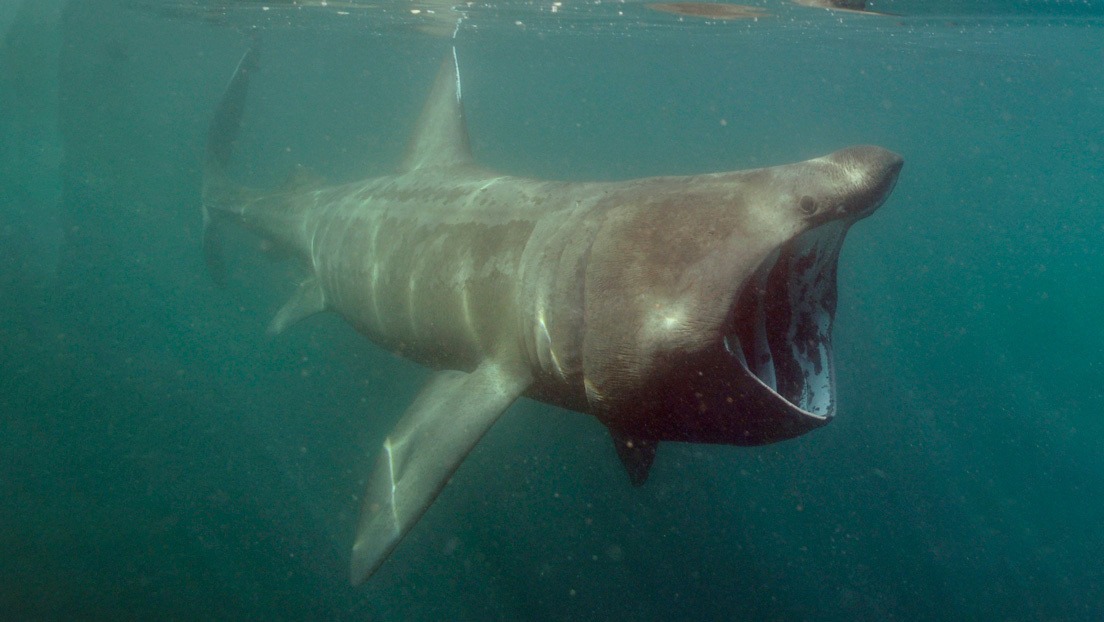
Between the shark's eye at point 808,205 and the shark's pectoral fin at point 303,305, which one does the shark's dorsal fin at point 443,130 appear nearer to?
the shark's pectoral fin at point 303,305

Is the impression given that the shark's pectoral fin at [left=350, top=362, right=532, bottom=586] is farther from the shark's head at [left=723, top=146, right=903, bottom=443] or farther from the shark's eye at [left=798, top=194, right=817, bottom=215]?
the shark's eye at [left=798, top=194, right=817, bottom=215]

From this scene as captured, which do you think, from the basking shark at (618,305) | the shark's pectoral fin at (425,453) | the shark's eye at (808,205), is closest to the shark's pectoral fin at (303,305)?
the basking shark at (618,305)

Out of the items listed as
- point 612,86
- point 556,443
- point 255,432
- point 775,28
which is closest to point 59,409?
point 255,432

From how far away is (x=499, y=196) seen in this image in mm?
4266

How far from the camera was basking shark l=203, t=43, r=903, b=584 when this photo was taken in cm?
244

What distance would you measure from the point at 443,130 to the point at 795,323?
4.53m

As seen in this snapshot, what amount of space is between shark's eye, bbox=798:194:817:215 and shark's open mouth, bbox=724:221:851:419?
0.47 meters

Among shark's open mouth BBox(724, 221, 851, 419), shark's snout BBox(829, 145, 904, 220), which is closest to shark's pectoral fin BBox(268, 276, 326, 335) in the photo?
shark's open mouth BBox(724, 221, 851, 419)

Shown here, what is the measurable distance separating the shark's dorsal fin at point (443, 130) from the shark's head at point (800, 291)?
3762 millimetres

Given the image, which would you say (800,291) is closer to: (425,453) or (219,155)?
(425,453)

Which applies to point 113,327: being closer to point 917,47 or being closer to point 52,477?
point 52,477

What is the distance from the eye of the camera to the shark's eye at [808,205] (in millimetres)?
2314

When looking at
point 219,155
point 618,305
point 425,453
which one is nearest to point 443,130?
point 425,453

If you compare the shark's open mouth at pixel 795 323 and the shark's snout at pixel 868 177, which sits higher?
the shark's snout at pixel 868 177
